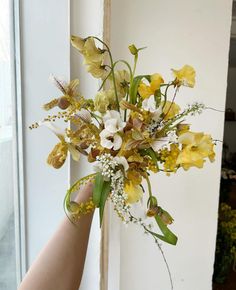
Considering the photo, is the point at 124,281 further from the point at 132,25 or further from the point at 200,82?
the point at 132,25

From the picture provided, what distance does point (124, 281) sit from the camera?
1.08 meters

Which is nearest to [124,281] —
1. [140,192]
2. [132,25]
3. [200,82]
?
[140,192]

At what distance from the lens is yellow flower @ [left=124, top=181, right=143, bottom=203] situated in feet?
1.74

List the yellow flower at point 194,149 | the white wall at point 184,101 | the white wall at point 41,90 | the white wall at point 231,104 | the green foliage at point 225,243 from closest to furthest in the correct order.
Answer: the yellow flower at point 194,149
the white wall at point 41,90
the white wall at point 184,101
the green foliage at point 225,243
the white wall at point 231,104

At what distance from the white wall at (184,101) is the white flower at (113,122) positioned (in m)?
0.45

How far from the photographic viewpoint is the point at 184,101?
3.17ft

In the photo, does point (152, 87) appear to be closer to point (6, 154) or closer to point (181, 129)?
point (181, 129)

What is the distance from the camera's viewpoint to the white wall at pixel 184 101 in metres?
0.92

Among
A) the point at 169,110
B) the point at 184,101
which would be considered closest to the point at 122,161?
the point at 169,110

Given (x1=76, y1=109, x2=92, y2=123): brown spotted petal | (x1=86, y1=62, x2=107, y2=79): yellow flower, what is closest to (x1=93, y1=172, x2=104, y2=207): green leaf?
(x1=76, y1=109, x2=92, y2=123): brown spotted petal

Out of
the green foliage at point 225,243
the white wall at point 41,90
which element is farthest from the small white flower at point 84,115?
the green foliage at point 225,243

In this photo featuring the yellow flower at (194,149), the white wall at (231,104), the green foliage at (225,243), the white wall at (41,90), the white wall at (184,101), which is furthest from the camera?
the white wall at (231,104)

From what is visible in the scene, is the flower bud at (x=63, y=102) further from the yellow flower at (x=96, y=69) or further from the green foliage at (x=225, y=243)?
the green foliage at (x=225, y=243)

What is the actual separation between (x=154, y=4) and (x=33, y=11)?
16.0 inches
